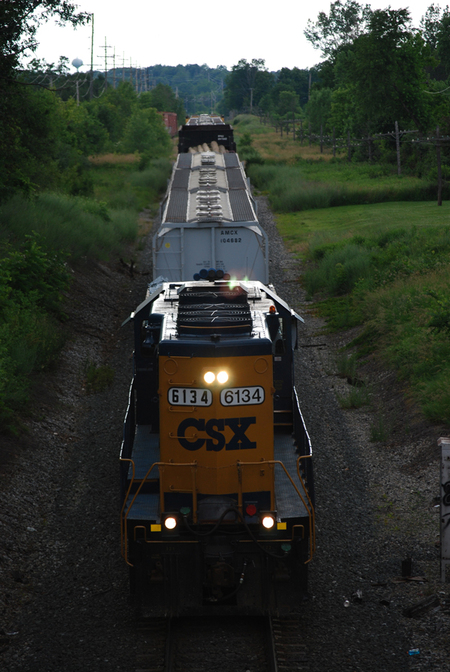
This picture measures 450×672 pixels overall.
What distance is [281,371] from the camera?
11.0 meters

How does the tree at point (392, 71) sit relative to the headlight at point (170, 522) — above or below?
above

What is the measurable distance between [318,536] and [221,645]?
279 cm

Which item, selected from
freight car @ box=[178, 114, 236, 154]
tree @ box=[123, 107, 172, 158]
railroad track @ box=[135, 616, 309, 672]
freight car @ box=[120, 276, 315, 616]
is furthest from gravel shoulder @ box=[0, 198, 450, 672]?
tree @ box=[123, 107, 172, 158]

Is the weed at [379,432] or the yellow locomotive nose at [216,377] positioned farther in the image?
the weed at [379,432]

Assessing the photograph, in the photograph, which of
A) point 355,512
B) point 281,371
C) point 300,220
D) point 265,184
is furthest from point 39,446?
point 265,184

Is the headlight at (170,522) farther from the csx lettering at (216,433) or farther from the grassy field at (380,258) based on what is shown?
the grassy field at (380,258)

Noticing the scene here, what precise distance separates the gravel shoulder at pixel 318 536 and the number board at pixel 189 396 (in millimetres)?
2828

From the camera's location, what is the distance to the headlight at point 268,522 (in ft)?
25.5

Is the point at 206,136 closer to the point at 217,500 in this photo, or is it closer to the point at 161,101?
the point at 217,500

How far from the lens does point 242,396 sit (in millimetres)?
7848

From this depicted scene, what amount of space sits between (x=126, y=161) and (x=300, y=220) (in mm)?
26165

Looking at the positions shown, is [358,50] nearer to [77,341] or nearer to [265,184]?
[265,184]

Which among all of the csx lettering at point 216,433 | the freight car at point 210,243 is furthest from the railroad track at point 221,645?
the freight car at point 210,243

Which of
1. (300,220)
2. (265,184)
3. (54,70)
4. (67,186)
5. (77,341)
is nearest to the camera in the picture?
(77,341)
